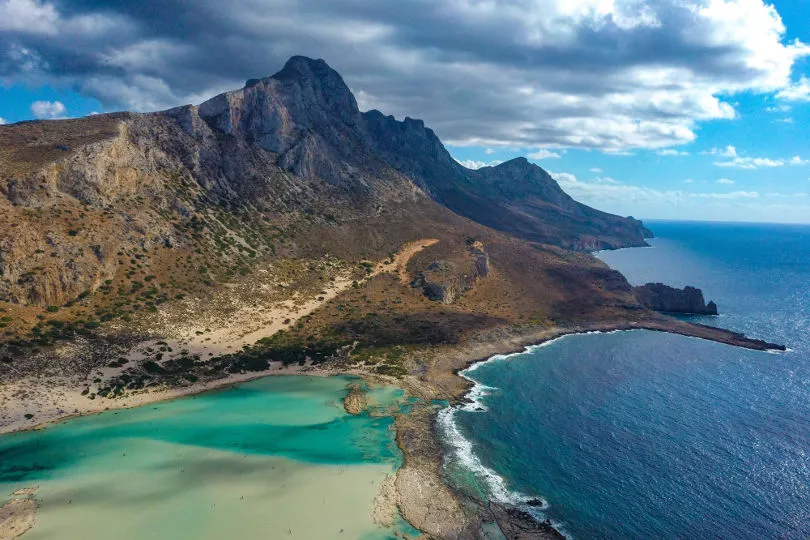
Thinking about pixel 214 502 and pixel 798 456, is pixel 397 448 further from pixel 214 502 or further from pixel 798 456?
pixel 798 456

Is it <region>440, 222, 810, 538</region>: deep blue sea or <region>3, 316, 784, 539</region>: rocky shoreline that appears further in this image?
<region>440, 222, 810, 538</region>: deep blue sea

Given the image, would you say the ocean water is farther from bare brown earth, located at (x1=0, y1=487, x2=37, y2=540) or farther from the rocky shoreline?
the rocky shoreline

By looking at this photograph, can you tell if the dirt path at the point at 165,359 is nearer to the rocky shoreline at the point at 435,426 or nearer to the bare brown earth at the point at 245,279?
the bare brown earth at the point at 245,279

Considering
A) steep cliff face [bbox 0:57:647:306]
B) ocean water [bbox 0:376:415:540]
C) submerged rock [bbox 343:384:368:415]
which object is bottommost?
ocean water [bbox 0:376:415:540]

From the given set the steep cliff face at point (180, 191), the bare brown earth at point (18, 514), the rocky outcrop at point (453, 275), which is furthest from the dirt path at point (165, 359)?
the rocky outcrop at point (453, 275)

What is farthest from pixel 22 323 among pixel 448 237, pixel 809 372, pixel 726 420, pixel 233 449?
pixel 809 372

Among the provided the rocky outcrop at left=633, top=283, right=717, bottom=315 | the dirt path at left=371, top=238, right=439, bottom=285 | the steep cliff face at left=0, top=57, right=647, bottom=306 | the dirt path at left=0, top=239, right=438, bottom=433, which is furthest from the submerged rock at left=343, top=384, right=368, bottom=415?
the rocky outcrop at left=633, top=283, right=717, bottom=315

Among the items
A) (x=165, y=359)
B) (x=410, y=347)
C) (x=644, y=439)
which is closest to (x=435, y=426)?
(x=644, y=439)
